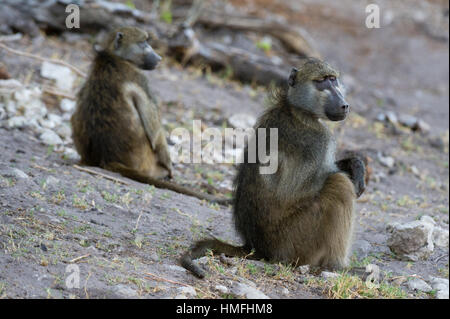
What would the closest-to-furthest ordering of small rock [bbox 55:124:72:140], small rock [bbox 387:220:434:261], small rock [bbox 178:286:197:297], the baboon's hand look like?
small rock [bbox 178:286:197:297]
the baboon's hand
small rock [bbox 387:220:434:261]
small rock [bbox 55:124:72:140]

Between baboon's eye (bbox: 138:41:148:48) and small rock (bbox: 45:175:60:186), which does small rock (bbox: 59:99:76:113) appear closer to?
baboon's eye (bbox: 138:41:148:48)

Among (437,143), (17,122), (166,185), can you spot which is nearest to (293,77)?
(166,185)

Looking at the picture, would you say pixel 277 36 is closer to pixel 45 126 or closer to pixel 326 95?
pixel 45 126

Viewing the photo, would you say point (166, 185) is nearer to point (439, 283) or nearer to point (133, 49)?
point (133, 49)

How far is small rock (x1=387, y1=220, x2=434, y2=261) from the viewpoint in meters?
4.83

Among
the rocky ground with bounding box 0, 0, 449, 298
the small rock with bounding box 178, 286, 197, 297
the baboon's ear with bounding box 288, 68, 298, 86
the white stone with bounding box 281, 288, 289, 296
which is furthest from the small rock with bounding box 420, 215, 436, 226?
the small rock with bounding box 178, 286, 197, 297

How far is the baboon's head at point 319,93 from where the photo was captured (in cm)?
420

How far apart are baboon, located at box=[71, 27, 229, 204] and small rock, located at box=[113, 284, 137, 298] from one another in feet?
8.13

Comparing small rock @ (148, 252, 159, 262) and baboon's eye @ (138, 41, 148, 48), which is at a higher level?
baboon's eye @ (138, 41, 148, 48)

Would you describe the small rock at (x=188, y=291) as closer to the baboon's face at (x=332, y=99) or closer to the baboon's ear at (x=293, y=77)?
the baboon's face at (x=332, y=99)

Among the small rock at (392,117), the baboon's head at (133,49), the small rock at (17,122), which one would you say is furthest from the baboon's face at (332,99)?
the small rock at (392,117)

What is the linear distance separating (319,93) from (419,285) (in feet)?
4.64

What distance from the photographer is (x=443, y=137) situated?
898 cm

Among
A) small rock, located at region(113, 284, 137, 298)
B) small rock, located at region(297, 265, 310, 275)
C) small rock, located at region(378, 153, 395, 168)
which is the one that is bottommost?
small rock, located at region(378, 153, 395, 168)
